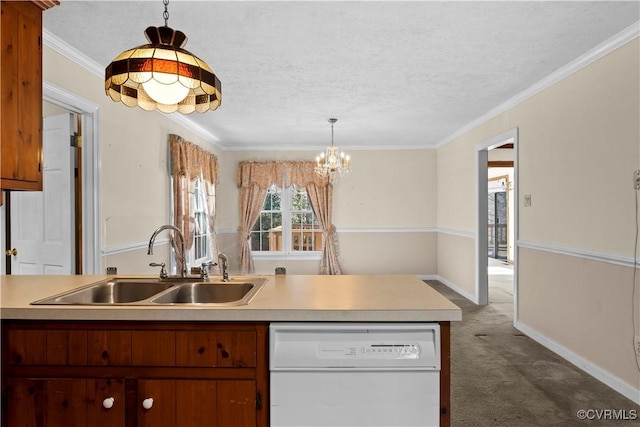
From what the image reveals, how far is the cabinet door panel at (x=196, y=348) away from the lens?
1.64 meters

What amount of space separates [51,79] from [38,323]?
→ 2003 mm

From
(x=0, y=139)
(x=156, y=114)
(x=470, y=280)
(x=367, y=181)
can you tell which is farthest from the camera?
(x=367, y=181)

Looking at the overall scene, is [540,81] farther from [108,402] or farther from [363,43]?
[108,402]

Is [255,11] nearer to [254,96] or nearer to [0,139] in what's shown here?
[0,139]

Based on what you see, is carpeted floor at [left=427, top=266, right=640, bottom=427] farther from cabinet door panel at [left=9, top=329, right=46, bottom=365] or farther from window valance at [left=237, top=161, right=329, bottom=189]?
window valance at [left=237, top=161, right=329, bottom=189]

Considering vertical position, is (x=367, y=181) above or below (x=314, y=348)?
above

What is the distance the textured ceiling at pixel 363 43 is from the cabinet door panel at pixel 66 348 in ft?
6.23

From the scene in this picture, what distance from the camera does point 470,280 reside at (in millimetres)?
5715

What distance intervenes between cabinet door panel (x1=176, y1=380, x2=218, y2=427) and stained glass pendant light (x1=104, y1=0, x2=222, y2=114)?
1171 millimetres

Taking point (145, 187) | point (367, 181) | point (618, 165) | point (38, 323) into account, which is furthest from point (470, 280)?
point (38, 323)

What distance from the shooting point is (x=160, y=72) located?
4.79ft

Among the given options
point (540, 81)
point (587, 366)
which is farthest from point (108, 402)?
point (540, 81)

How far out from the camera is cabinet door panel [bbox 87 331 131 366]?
5.41 feet

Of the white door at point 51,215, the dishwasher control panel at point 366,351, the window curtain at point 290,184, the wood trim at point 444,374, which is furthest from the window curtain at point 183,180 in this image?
the wood trim at point 444,374
